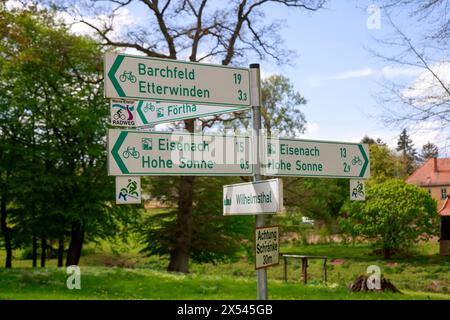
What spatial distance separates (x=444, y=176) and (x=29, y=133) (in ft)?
161

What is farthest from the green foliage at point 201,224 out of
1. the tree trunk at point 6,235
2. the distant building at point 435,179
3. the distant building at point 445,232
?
the distant building at point 435,179

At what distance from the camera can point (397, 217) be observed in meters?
42.5

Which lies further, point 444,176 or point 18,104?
point 444,176

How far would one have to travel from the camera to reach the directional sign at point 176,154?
4.91 meters

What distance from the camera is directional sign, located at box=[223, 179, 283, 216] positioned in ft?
16.5

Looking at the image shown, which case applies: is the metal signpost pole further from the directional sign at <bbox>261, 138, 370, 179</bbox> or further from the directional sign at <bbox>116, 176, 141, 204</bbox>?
the directional sign at <bbox>116, 176, 141, 204</bbox>

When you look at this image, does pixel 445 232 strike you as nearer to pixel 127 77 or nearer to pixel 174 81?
pixel 174 81

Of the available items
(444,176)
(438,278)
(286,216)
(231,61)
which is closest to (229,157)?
(231,61)

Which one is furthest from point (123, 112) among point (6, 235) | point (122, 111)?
point (6, 235)

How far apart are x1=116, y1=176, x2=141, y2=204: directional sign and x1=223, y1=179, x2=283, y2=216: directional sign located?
3.35ft

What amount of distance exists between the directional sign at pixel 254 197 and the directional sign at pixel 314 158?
236mm

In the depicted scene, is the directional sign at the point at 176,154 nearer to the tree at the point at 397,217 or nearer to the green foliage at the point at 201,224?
the green foliage at the point at 201,224
